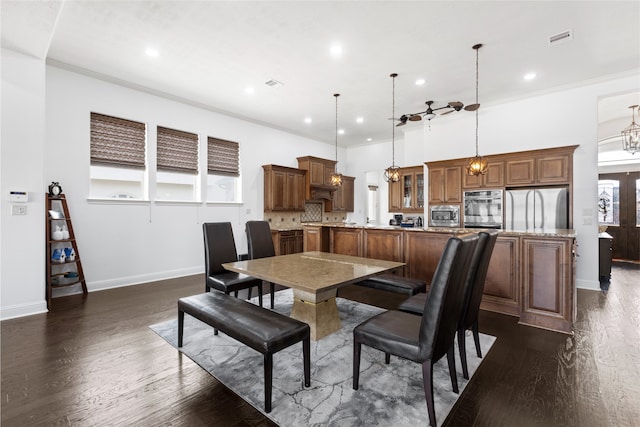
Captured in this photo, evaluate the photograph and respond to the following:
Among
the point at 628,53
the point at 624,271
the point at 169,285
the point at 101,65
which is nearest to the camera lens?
the point at 628,53

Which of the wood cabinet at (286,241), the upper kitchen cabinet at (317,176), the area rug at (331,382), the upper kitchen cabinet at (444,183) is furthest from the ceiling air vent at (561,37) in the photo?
the wood cabinet at (286,241)

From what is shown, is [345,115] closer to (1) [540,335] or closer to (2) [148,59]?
(2) [148,59]

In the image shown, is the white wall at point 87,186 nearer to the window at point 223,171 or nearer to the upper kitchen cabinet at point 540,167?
the window at point 223,171

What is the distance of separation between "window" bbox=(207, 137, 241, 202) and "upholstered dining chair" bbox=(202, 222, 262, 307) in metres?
2.35

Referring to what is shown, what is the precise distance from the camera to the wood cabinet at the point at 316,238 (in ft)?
16.7

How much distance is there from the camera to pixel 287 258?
3.49 m

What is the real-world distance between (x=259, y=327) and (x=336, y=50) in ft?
10.9

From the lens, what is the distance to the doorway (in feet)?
22.8

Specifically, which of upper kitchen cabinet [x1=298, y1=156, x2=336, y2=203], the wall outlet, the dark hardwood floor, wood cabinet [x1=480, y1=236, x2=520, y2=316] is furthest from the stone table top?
upper kitchen cabinet [x1=298, y1=156, x2=336, y2=203]

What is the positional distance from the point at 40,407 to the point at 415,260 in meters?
3.82

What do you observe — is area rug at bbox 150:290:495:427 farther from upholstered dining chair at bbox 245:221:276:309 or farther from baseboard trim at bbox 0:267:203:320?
baseboard trim at bbox 0:267:203:320

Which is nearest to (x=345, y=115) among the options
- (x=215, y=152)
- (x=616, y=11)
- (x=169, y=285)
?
(x=215, y=152)

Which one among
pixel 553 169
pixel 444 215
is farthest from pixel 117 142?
pixel 553 169

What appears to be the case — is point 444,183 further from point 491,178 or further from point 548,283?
point 548,283
